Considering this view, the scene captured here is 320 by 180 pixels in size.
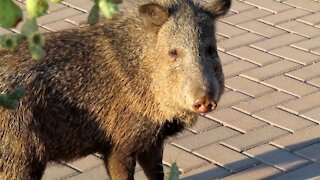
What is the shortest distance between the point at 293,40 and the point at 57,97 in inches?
110

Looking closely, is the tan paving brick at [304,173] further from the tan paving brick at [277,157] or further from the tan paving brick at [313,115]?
the tan paving brick at [313,115]

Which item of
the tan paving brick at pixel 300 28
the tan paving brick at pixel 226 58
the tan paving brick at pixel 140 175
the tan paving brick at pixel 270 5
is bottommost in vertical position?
the tan paving brick at pixel 140 175

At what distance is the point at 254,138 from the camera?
436 cm

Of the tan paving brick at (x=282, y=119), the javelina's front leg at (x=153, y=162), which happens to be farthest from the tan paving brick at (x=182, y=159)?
the tan paving brick at (x=282, y=119)

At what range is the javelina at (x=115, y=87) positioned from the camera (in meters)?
3.16

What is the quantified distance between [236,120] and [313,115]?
514 millimetres

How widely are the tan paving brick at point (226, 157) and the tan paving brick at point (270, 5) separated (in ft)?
7.21

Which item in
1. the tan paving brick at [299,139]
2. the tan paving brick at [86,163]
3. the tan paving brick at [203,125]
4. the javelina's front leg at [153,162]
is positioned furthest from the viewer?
the tan paving brick at [203,125]

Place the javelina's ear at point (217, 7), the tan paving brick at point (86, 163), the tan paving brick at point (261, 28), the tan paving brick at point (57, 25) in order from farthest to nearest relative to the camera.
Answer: the tan paving brick at point (261, 28), the tan paving brick at point (57, 25), the tan paving brick at point (86, 163), the javelina's ear at point (217, 7)

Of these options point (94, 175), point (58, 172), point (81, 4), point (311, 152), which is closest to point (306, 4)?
point (81, 4)

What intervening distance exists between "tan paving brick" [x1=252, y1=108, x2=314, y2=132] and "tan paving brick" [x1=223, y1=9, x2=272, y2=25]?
1408 mm

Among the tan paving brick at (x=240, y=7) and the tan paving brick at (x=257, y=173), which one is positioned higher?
the tan paving brick at (x=240, y=7)

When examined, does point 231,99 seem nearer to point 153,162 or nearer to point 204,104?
point 153,162

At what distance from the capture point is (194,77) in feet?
10.4
